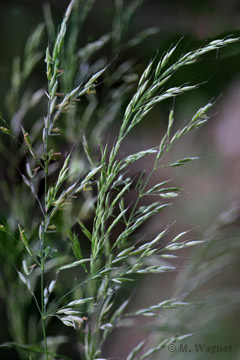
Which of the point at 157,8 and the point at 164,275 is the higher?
the point at 157,8

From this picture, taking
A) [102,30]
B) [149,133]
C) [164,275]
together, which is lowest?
[164,275]

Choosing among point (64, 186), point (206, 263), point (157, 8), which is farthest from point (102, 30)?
point (206, 263)

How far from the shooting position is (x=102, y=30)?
50 cm

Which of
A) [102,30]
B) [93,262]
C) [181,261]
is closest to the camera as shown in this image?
[93,262]

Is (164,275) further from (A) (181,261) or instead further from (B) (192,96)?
(B) (192,96)

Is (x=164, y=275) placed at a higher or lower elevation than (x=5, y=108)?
lower

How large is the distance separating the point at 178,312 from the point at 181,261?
91 millimetres

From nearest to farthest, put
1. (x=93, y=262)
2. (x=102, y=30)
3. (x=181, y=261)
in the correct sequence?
(x=93, y=262), (x=181, y=261), (x=102, y=30)

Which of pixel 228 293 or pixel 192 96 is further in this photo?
pixel 192 96

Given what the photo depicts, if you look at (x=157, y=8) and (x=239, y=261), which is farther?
(x=157, y=8)

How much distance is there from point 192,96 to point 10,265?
23 centimetres

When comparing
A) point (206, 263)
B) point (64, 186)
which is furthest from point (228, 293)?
point (64, 186)

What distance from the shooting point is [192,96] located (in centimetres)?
45

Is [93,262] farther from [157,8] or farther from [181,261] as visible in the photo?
[157,8]
